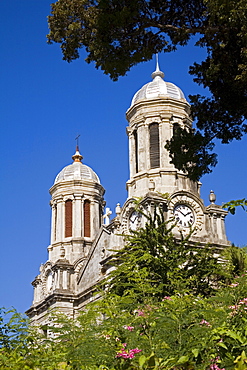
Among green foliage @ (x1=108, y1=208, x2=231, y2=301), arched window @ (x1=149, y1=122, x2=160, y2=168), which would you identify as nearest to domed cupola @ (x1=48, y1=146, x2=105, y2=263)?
arched window @ (x1=149, y1=122, x2=160, y2=168)

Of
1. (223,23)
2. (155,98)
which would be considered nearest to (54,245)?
(155,98)

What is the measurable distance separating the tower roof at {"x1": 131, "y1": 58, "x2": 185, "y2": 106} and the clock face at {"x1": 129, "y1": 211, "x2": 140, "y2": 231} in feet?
23.7

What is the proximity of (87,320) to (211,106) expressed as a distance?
30.5 feet

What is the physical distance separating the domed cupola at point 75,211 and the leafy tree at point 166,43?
2365 centimetres

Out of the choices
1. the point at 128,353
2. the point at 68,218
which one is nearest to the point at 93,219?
the point at 68,218

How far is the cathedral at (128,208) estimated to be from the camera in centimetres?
2938

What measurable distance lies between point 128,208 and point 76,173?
12.7 m

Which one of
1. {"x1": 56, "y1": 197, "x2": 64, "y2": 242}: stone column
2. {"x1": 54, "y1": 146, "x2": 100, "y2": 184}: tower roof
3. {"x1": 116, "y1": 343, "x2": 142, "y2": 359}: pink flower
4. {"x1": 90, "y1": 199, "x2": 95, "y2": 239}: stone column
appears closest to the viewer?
{"x1": 116, "y1": 343, "x2": 142, "y2": 359}: pink flower

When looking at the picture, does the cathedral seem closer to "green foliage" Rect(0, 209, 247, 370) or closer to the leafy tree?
the leafy tree

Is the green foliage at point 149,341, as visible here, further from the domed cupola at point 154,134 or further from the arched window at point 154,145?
the arched window at point 154,145

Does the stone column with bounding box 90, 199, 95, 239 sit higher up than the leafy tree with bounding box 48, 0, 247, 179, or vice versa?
the stone column with bounding box 90, 199, 95, 239

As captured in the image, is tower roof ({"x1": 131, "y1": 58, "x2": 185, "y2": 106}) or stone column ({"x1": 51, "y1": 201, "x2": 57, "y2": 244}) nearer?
tower roof ({"x1": 131, "y1": 58, "x2": 185, "y2": 106})

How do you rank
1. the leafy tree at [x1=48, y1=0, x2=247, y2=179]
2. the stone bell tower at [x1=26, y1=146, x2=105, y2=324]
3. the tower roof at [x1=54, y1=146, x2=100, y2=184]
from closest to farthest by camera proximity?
1. the leafy tree at [x1=48, y1=0, x2=247, y2=179]
2. the stone bell tower at [x1=26, y1=146, x2=105, y2=324]
3. the tower roof at [x1=54, y1=146, x2=100, y2=184]

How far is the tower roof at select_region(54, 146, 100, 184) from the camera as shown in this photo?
41.4 metres
